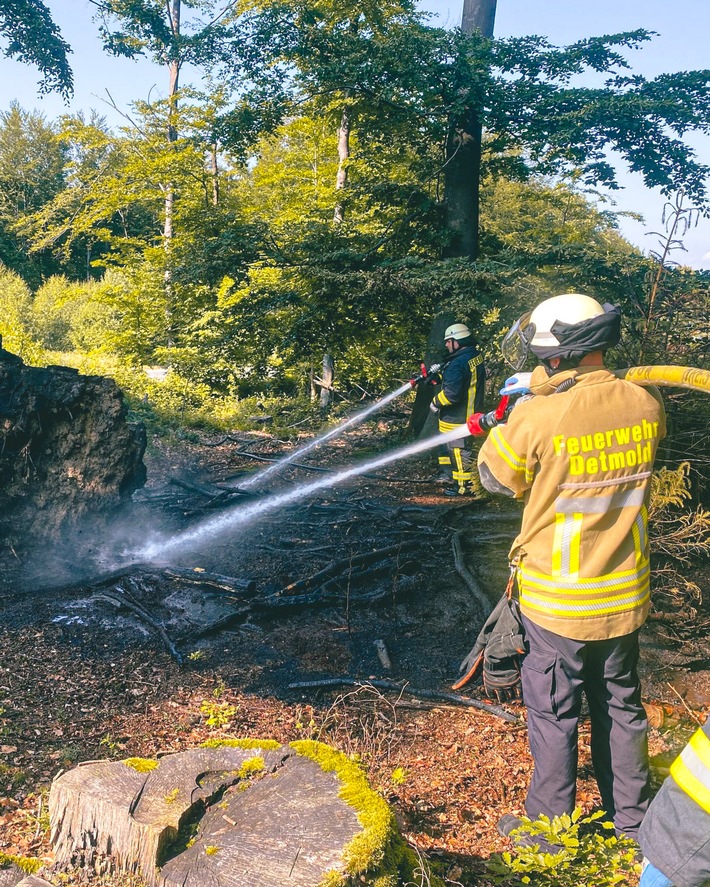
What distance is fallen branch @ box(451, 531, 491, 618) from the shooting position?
5.35 metres

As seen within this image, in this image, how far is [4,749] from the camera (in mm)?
3514

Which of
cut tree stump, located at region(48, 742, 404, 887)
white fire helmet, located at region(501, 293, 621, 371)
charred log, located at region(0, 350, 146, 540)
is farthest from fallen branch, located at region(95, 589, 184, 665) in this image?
white fire helmet, located at region(501, 293, 621, 371)

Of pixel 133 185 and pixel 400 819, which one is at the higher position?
pixel 133 185

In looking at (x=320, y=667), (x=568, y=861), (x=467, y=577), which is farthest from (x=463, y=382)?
(x=568, y=861)

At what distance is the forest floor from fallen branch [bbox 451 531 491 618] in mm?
70

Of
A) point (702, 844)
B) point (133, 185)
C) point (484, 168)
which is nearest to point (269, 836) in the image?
point (702, 844)

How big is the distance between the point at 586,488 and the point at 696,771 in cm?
131

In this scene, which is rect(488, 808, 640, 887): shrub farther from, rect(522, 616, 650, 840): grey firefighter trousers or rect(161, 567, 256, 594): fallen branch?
rect(161, 567, 256, 594): fallen branch

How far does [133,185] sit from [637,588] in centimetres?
1552

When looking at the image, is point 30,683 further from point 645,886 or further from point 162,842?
point 645,886

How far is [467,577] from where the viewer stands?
5789 millimetres

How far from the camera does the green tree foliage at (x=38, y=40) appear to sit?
27.4 ft

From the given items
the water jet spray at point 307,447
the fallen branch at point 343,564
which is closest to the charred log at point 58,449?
the water jet spray at point 307,447

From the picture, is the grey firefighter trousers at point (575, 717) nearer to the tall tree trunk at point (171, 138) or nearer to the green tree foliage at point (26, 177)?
the tall tree trunk at point (171, 138)
